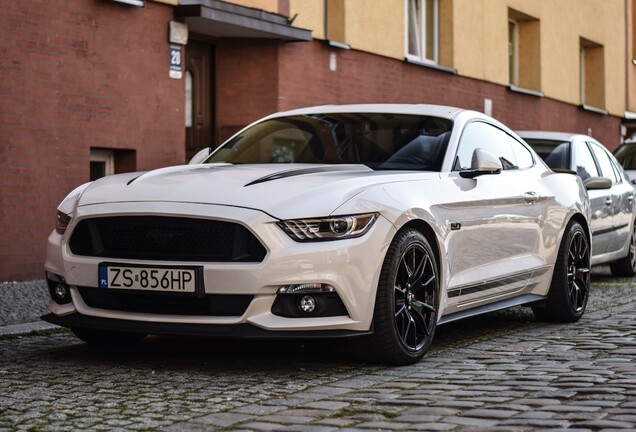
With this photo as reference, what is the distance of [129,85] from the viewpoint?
41.9 ft

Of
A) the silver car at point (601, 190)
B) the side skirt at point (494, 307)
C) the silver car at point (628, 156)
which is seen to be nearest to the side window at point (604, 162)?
the silver car at point (601, 190)

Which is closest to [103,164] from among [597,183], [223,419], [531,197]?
[597,183]

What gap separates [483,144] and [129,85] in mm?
5906

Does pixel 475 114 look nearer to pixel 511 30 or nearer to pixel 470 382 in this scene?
pixel 470 382

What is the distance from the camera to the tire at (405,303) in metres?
6.02

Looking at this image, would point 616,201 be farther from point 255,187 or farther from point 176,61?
point 255,187

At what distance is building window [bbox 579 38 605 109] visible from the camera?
28297mm

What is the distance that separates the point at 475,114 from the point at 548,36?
17.5 metres

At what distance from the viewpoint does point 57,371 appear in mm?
6098

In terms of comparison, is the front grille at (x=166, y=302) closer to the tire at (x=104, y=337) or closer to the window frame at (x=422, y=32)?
the tire at (x=104, y=337)

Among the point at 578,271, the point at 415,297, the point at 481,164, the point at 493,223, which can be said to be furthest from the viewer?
the point at 578,271

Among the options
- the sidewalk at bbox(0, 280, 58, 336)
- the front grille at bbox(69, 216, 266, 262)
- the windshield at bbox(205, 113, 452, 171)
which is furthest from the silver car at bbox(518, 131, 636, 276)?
the front grille at bbox(69, 216, 266, 262)

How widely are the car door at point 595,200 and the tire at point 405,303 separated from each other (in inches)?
210

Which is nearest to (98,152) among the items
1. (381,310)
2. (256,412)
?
(381,310)
